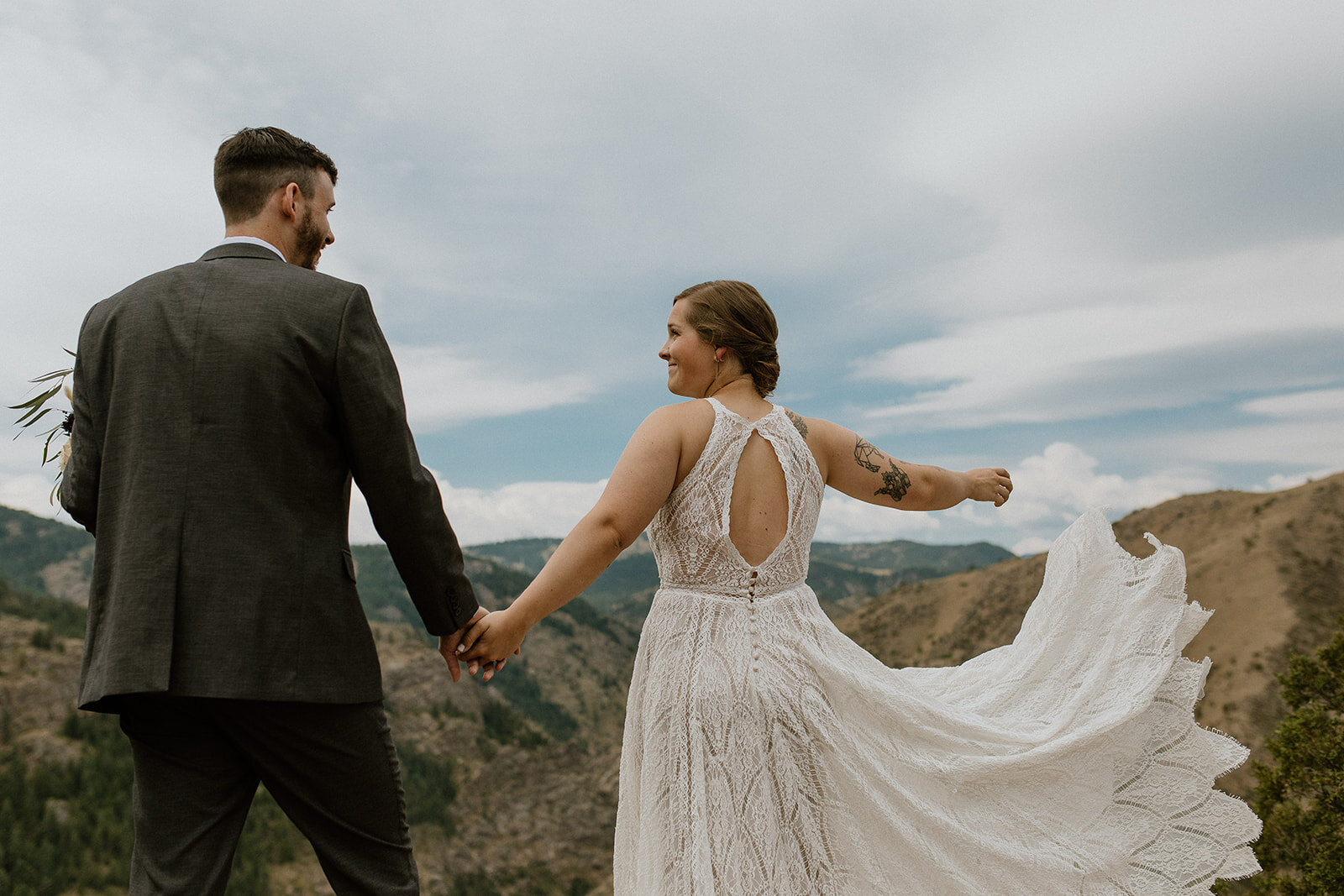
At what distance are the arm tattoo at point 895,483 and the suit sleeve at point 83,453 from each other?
275cm

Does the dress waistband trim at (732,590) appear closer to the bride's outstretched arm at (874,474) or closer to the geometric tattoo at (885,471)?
the bride's outstretched arm at (874,474)

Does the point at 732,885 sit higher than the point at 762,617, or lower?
lower

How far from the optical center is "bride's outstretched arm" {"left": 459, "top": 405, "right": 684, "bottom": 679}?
9.82ft

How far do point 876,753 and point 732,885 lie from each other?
0.67 meters

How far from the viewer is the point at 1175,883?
3.28m

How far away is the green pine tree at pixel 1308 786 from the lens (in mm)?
10102

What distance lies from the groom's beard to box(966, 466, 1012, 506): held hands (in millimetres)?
2829

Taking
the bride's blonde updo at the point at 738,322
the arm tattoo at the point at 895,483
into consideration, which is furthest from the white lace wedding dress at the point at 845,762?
the arm tattoo at the point at 895,483

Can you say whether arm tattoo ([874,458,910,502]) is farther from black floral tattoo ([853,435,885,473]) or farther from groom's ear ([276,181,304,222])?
groom's ear ([276,181,304,222])

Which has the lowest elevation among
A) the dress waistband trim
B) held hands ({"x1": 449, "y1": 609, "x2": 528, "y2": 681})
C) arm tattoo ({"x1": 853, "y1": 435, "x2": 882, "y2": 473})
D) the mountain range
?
the mountain range

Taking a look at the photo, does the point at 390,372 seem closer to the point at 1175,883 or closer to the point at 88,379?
the point at 88,379

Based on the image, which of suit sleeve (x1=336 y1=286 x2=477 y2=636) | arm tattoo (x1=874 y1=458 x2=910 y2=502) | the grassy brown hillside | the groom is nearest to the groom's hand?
suit sleeve (x1=336 y1=286 x2=477 y2=636)

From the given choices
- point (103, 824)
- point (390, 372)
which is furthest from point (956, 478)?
point (103, 824)

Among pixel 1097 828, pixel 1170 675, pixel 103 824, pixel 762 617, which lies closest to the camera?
pixel 762 617
